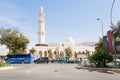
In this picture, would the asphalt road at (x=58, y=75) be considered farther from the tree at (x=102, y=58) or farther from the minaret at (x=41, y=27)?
the minaret at (x=41, y=27)

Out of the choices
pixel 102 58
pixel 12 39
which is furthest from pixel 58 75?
pixel 12 39

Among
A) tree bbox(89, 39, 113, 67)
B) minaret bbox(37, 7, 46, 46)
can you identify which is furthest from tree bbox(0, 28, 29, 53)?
minaret bbox(37, 7, 46, 46)

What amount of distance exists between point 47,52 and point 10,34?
88600 millimetres

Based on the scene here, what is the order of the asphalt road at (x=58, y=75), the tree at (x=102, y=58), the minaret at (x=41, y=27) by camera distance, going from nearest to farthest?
the asphalt road at (x=58, y=75)
the tree at (x=102, y=58)
the minaret at (x=41, y=27)

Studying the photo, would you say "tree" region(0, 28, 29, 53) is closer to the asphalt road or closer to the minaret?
the asphalt road

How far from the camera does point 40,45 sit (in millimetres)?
166750

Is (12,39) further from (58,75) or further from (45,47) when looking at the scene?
(45,47)

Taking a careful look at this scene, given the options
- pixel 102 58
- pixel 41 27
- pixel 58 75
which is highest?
pixel 41 27

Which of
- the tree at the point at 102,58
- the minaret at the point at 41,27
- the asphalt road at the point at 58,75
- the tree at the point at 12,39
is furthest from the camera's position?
the minaret at the point at 41,27

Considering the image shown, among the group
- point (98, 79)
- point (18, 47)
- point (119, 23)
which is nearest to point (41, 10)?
point (18, 47)

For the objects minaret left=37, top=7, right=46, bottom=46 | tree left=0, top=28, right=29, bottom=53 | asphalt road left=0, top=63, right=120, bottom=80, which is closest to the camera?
asphalt road left=0, top=63, right=120, bottom=80

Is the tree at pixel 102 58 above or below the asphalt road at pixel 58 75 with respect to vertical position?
above

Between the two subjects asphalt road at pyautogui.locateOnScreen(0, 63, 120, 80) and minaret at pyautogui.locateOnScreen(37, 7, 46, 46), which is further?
minaret at pyautogui.locateOnScreen(37, 7, 46, 46)

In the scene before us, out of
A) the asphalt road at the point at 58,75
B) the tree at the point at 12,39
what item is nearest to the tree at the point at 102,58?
the asphalt road at the point at 58,75
